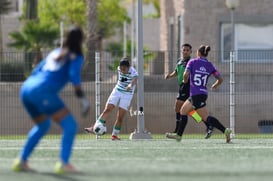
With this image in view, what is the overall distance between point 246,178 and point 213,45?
22.0 m

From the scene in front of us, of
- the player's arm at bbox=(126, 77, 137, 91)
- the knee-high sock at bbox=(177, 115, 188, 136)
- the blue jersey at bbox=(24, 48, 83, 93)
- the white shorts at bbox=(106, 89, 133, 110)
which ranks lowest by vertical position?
the knee-high sock at bbox=(177, 115, 188, 136)

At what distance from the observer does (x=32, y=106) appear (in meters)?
12.3

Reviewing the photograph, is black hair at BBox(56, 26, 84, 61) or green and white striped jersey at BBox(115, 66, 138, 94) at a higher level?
black hair at BBox(56, 26, 84, 61)

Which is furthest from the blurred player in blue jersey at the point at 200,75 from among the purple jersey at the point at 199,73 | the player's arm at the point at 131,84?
the player's arm at the point at 131,84

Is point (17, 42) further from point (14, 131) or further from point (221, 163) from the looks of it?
point (221, 163)

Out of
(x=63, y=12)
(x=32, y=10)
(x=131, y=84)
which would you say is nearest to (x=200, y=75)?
(x=131, y=84)

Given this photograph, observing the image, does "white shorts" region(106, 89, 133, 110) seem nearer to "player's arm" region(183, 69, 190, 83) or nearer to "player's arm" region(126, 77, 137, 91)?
"player's arm" region(126, 77, 137, 91)

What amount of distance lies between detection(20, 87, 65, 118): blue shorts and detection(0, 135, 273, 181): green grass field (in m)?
0.78

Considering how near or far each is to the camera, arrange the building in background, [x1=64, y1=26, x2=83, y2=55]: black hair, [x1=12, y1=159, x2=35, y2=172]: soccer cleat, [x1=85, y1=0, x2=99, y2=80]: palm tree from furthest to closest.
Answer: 1. [x1=85, y1=0, x2=99, y2=80]: palm tree
2. the building in background
3. [x1=12, y1=159, x2=35, y2=172]: soccer cleat
4. [x1=64, y1=26, x2=83, y2=55]: black hair

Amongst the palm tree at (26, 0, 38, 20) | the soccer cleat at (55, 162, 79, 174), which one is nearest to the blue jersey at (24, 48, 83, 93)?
the soccer cleat at (55, 162, 79, 174)

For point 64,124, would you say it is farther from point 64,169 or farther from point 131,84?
point 131,84

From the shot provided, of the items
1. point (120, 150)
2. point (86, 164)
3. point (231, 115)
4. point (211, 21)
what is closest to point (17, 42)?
point (211, 21)

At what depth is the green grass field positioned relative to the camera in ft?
39.1

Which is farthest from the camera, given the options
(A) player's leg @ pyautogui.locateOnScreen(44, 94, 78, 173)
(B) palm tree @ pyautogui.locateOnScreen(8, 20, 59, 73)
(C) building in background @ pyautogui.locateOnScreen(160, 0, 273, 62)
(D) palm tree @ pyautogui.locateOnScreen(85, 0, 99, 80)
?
(B) palm tree @ pyautogui.locateOnScreen(8, 20, 59, 73)
